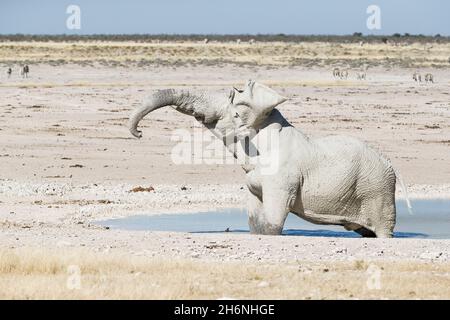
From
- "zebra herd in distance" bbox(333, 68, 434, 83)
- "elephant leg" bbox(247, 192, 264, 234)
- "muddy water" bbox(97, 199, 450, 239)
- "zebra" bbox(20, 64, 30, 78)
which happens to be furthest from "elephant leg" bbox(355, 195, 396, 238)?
"zebra" bbox(20, 64, 30, 78)

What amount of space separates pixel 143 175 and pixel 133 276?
11.1 metres

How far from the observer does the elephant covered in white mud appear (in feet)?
48.3

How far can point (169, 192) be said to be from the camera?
790 inches

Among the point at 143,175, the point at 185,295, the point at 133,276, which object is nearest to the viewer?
the point at 185,295

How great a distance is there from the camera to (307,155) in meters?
14.9

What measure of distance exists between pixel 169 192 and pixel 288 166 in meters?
5.56

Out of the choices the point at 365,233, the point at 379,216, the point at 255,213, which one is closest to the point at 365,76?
the point at 365,233

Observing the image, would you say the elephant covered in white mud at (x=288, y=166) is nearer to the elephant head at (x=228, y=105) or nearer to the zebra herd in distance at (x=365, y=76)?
the elephant head at (x=228, y=105)

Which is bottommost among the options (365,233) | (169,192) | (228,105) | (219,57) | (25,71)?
(219,57)

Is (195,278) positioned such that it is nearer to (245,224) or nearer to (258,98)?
(258,98)

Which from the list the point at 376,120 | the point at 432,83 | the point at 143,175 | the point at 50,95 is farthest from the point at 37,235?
the point at 432,83

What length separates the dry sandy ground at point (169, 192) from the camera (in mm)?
11344

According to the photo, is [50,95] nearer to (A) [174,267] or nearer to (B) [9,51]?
(A) [174,267]

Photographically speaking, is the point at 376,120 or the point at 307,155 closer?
the point at 307,155
